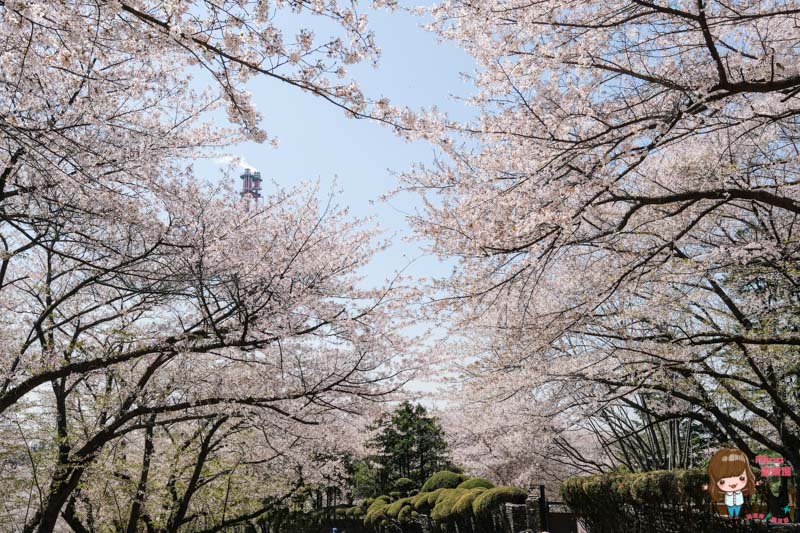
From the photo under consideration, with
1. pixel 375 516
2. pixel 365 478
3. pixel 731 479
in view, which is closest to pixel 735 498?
pixel 731 479

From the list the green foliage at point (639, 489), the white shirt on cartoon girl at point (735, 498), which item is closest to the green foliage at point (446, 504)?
the green foliage at point (639, 489)

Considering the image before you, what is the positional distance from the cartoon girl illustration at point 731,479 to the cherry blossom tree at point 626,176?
1.73 m

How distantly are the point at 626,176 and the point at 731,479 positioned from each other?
3186 mm

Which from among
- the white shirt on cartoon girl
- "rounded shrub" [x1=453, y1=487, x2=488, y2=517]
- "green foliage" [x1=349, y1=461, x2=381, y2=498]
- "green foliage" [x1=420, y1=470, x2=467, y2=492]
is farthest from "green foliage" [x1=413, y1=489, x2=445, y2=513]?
"green foliage" [x1=349, y1=461, x2=381, y2=498]

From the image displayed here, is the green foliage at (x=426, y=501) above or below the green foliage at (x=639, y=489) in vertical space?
below

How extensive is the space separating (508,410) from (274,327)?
25.9ft

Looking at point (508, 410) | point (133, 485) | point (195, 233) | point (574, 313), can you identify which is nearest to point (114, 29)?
point (195, 233)

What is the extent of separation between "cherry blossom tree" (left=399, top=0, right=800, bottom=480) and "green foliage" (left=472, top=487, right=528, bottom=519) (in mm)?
2637

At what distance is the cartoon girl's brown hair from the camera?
479 centimetres

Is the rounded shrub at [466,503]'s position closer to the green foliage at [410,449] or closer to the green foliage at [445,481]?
the green foliage at [445,481]

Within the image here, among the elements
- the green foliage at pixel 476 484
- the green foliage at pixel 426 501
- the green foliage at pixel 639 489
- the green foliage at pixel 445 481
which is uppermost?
the green foliage at pixel 639 489

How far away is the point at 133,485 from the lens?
9570 millimetres

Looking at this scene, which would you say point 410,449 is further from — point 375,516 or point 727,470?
point 727,470

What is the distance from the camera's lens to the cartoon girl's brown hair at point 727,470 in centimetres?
479
